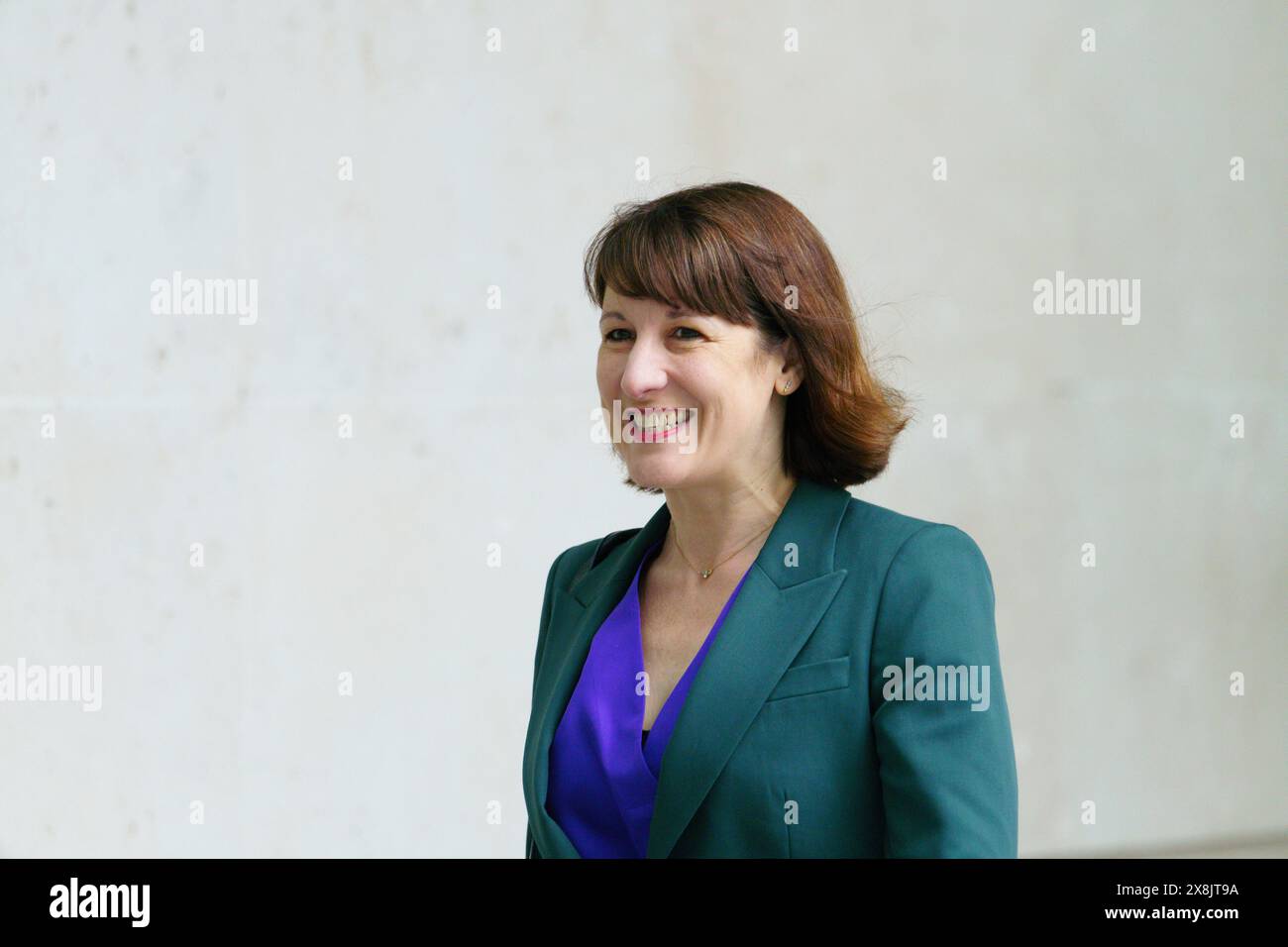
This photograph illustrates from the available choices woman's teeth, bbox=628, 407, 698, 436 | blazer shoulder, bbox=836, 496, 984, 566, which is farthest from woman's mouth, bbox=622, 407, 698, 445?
blazer shoulder, bbox=836, 496, 984, 566

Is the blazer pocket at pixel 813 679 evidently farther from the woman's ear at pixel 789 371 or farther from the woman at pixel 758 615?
the woman's ear at pixel 789 371

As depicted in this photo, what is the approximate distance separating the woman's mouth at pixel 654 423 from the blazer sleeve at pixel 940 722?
303 mm

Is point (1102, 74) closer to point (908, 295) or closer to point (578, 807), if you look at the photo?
point (908, 295)

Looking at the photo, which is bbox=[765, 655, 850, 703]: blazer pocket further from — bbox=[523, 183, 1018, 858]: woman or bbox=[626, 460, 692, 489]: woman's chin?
bbox=[626, 460, 692, 489]: woman's chin

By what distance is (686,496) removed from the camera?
71.9 inches

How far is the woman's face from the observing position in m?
1.70

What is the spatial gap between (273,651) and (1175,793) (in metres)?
3.12

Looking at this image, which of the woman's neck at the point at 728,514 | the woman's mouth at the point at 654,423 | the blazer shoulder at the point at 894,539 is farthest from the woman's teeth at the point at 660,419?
the blazer shoulder at the point at 894,539

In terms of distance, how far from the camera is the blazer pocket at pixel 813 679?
1.61m

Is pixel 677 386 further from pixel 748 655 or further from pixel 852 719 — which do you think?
pixel 852 719

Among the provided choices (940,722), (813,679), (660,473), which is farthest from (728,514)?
(940,722)

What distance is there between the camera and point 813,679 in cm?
163

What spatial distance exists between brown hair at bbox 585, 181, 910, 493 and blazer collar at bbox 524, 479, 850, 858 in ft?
0.21
